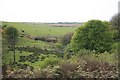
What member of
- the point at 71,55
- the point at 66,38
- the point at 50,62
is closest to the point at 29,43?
the point at 66,38

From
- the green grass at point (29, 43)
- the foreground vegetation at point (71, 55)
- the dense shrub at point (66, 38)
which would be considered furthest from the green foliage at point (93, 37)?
the green grass at point (29, 43)

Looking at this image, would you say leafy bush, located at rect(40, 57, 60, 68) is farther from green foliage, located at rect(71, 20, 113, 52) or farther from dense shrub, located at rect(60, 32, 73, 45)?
dense shrub, located at rect(60, 32, 73, 45)

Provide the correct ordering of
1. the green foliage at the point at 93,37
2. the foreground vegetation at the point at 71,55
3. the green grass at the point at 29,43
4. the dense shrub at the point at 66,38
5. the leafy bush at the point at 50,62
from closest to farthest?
the foreground vegetation at the point at 71,55 < the leafy bush at the point at 50,62 < the green foliage at the point at 93,37 < the dense shrub at the point at 66,38 < the green grass at the point at 29,43

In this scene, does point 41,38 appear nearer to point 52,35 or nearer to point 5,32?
point 52,35

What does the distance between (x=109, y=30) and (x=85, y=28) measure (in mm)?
2581

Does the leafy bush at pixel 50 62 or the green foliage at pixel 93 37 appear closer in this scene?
the leafy bush at pixel 50 62

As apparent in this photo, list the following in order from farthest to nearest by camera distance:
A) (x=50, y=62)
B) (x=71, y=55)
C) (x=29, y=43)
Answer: (x=29, y=43) → (x=71, y=55) → (x=50, y=62)

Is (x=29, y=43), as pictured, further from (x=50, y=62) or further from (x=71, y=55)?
(x=50, y=62)

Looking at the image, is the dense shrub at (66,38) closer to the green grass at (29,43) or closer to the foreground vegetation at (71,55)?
the foreground vegetation at (71,55)

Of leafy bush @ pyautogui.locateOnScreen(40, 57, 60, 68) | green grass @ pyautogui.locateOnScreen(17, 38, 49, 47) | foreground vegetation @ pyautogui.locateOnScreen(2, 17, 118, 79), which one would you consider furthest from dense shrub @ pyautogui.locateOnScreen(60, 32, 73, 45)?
leafy bush @ pyautogui.locateOnScreen(40, 57, 60, 68)

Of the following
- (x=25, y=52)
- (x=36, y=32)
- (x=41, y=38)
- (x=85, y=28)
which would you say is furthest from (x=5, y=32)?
(x=36, y=32)

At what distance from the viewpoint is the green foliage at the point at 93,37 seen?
104ft

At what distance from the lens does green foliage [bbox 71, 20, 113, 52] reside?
104 ft

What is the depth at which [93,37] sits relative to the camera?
3269 cm
